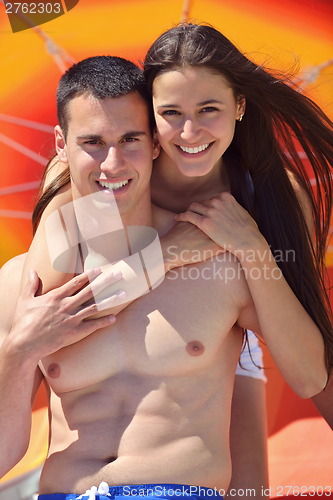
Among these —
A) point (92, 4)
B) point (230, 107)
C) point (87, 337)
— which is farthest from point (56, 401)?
point (92, 4)

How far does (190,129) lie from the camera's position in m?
2.36

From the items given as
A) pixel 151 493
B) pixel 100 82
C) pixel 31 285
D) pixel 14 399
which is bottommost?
pixel 151 493

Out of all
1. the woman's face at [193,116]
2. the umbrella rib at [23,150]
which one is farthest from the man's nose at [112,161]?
the umbrella rib at [23,150]

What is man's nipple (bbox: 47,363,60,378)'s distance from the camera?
8.05 ft

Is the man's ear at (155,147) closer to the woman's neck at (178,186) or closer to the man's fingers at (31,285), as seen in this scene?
the woman's neck at (178,186)

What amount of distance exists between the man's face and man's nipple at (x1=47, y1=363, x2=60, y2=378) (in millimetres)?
546

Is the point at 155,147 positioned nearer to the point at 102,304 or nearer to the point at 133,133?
the point at 133,133

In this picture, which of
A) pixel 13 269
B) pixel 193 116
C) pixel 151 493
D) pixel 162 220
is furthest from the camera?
pixel 13 269

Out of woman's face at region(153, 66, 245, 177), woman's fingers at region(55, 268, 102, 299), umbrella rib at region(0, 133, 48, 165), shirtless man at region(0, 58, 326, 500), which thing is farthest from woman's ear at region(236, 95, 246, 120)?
umbrella rib at region(0, 133, 48, 165)

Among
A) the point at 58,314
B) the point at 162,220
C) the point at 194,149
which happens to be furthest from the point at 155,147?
the point at 58,314

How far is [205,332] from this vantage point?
2432 mm

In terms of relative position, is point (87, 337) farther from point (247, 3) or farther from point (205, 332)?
Answer: point (247, 3)

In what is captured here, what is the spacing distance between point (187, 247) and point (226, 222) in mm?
152

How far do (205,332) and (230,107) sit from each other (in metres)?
0.73
